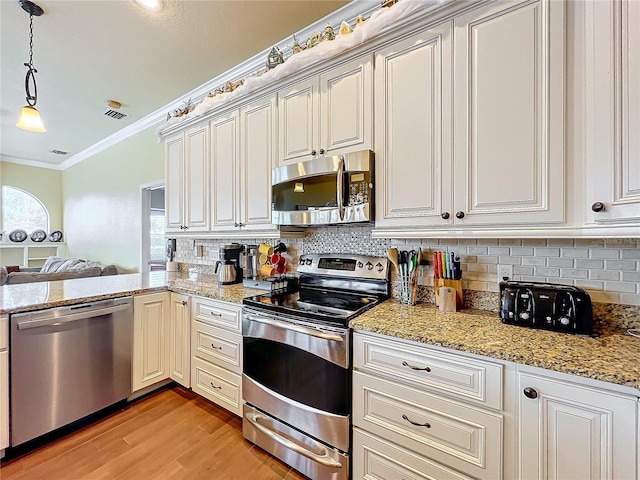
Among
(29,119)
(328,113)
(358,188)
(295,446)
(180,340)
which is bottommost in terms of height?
(295,446)

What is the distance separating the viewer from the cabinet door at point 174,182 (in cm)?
280

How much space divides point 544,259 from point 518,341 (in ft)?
1.77

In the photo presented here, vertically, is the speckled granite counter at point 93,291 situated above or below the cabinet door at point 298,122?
below

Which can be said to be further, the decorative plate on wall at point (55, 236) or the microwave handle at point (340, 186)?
the decorative plate on wall at point (55, 236)

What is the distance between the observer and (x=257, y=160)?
7.15 ft

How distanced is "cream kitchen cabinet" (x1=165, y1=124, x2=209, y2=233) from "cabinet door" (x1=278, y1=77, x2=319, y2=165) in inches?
36.0

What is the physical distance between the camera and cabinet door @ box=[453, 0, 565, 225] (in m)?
1.13

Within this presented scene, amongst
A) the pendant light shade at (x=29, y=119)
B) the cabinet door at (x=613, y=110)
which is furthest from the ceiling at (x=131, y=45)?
the cabinet door at (x=613, y=110)

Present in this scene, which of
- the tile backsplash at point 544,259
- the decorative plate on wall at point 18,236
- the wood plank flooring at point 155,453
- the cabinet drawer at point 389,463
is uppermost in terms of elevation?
the decorative plate on wall at point 18,236

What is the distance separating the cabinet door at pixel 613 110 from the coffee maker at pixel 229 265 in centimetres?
229

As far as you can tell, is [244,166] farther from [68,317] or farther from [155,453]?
[155,453]

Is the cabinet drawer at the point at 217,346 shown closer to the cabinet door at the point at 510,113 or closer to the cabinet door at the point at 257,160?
the cabinet door at the point at 257,160

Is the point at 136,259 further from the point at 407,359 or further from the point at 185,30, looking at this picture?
the point at 407,359

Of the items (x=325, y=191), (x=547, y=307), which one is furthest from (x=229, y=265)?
(x=547, y=307)
